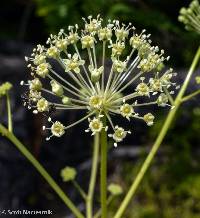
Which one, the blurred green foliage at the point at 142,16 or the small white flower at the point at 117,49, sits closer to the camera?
the small white flower at the point at 117,49

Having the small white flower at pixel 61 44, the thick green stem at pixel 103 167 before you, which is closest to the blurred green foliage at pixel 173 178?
the thick green stem at pixel 103 167

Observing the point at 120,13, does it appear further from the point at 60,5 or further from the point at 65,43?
the point at 65,43

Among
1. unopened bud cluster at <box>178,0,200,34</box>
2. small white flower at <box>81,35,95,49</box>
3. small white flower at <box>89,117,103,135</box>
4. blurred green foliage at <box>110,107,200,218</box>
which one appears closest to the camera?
small white flower at <box>89,117,103,135</box>

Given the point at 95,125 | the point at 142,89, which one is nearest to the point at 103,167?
the point at 95,125

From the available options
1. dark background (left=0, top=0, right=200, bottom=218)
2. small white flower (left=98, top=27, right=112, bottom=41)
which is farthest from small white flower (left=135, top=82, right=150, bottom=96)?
dark background (left=0, top=0, right=200, bottom=218)

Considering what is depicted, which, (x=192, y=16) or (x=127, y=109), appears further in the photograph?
(x=192, y=16)

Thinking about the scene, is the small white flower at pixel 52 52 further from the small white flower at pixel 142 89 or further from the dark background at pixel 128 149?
the dark background at pixel 128 149

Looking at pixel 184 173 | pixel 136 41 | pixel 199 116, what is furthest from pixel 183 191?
pixel 136 41

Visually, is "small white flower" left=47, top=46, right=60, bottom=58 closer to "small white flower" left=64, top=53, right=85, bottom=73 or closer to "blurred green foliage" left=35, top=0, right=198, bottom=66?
"small white flower" left=64, top=53, right=85, bottom=73

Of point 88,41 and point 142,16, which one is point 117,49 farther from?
point 142,16
